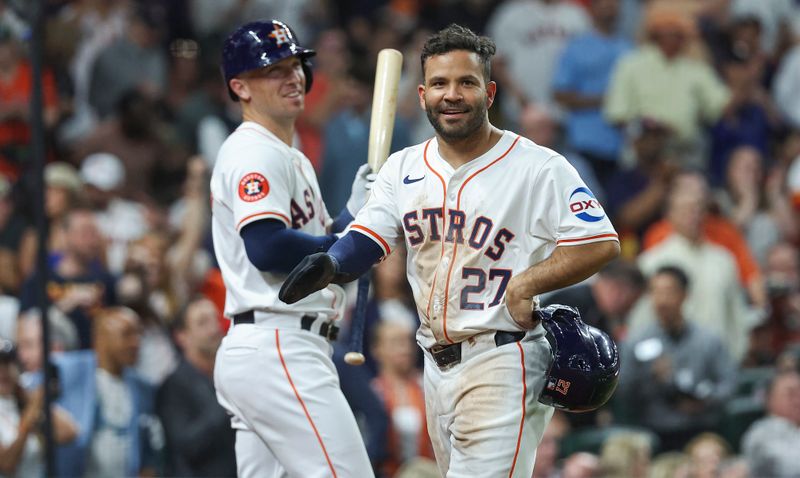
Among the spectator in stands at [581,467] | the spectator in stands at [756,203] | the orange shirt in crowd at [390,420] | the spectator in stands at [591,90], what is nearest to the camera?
the spectator in stands at [581,467]

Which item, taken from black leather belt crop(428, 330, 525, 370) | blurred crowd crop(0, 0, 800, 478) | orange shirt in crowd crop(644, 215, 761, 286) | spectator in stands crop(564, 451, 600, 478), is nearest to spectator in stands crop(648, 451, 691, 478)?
blurred crowd crop(0, 0, 800, 478)

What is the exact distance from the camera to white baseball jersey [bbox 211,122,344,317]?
4789mm

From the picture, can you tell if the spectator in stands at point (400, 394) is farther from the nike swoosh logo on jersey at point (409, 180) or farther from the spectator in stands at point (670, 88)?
the spectator in stands at point (670, 88)

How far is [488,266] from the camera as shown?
4.29 meters

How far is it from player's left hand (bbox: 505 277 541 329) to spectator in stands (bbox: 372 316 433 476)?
337 centimetres

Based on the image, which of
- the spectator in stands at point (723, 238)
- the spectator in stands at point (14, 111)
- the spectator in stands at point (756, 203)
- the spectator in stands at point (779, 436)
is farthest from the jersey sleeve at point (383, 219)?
the spectator in stands at point (756, 203)

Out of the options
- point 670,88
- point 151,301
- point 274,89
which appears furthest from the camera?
point 670,88

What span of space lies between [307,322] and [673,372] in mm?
3759

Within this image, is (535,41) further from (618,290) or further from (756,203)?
(618,290)

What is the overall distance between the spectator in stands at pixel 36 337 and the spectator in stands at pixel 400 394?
1.71 m

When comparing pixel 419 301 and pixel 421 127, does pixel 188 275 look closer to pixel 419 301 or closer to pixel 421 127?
pixel 421 127

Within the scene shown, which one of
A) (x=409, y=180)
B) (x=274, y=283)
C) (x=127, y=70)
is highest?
(x=127, y=70)

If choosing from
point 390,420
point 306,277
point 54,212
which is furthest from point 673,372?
point 306,277

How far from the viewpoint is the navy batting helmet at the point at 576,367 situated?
4.22 meters
